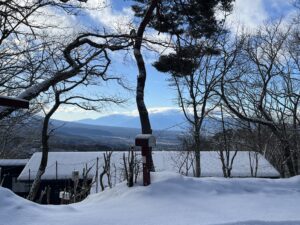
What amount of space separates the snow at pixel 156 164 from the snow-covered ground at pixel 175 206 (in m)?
20.3

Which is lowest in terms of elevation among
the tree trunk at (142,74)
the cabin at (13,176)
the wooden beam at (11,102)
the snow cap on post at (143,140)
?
the cabin at (13,176)

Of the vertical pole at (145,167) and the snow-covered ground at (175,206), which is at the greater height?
the vertical pole at (145,167)

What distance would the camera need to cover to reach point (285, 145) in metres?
25.4

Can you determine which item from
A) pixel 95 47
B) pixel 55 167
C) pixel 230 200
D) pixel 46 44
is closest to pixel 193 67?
pixel 95 47

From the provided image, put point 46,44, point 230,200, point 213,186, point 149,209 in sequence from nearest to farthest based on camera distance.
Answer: point 149,209, point 230,200, point 213,186, point 46,44

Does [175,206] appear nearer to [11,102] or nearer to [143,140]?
[143,140]

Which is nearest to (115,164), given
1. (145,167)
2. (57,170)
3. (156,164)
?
(156,164)

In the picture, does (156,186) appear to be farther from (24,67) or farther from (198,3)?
(24,67)

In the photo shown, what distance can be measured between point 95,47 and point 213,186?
9.07 metres

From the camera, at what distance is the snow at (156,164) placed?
94.5 feet

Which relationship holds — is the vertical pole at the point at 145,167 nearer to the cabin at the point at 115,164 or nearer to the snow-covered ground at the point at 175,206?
the snow-covered ground at the point at 175,206

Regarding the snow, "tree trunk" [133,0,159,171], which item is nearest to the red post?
"tree trunk" [133,0,159,171]

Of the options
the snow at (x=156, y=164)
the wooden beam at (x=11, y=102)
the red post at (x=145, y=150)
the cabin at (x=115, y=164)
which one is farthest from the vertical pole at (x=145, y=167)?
the snow at (x=156, y=164)

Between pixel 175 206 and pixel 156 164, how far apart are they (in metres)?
24.1
